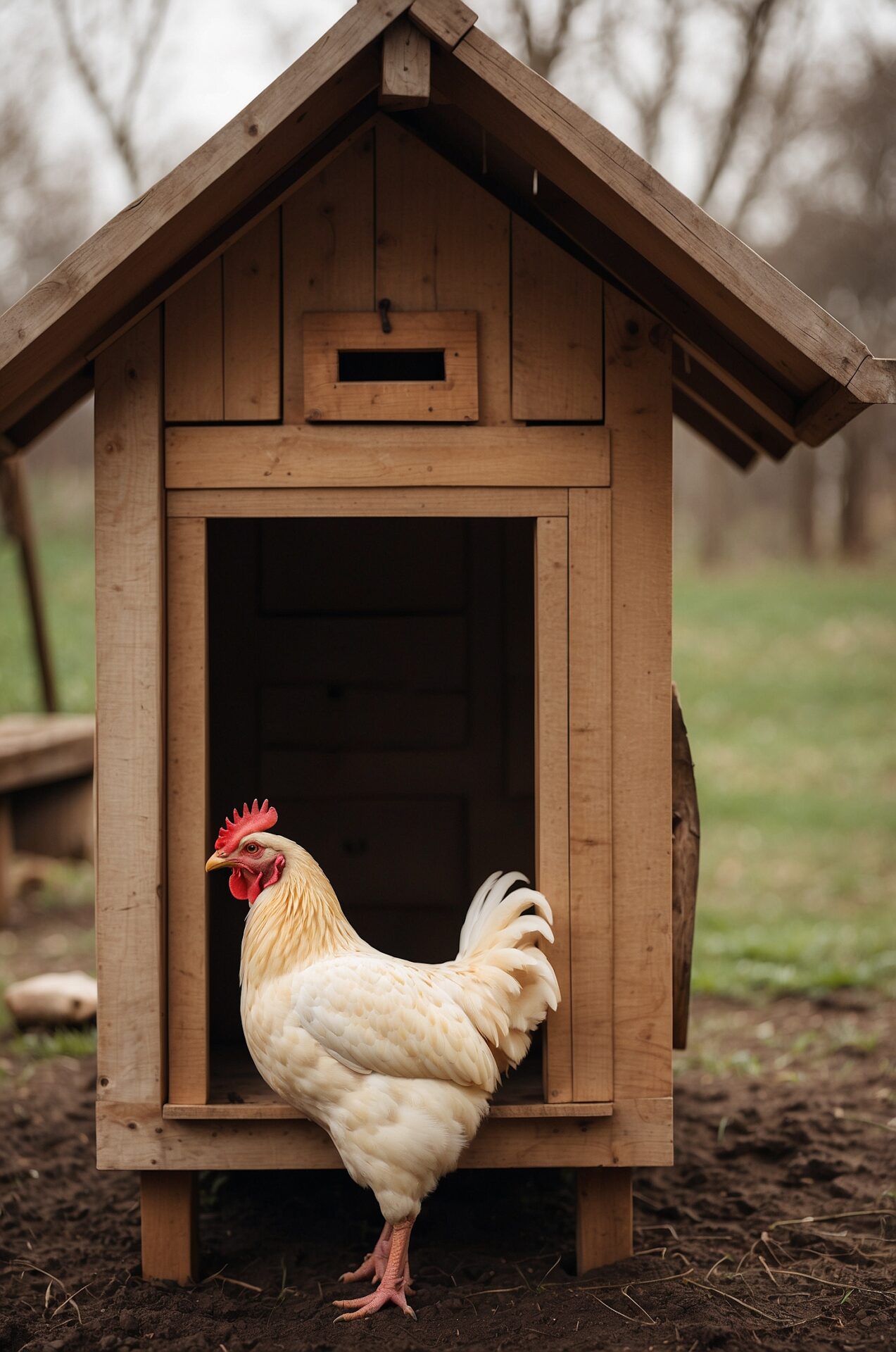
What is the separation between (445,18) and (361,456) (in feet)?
3.33

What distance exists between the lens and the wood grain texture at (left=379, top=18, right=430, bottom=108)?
2.63 m

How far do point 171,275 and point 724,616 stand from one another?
39.9 ft

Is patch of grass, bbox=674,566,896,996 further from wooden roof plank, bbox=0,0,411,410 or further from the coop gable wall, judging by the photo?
wooden roof plank, bbox=0,0,411,410

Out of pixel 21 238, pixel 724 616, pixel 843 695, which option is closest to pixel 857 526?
pixel 724 616

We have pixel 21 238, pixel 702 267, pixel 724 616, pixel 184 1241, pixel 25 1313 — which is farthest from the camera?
pixel 724 616

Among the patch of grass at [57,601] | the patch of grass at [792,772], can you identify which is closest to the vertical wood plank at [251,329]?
the patch of grass at [792,772]

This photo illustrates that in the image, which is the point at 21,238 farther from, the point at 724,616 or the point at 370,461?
the point at 370,461

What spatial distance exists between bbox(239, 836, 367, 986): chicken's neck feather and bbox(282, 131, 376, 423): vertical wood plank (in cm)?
118

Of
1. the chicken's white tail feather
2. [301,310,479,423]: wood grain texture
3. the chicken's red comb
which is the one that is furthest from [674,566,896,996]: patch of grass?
[301,310,479,423]: wood grain texture

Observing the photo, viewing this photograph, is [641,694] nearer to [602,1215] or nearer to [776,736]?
[602,1215]

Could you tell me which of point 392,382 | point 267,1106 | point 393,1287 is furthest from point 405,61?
point 393,1287

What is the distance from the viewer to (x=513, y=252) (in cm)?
303

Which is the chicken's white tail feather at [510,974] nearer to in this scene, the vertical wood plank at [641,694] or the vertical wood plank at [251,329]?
the vertical wood plank at [641,694]

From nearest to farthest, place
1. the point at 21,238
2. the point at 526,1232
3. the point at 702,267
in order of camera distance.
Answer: the point at 702,267
the point at 526,1232
the point at 21,238
